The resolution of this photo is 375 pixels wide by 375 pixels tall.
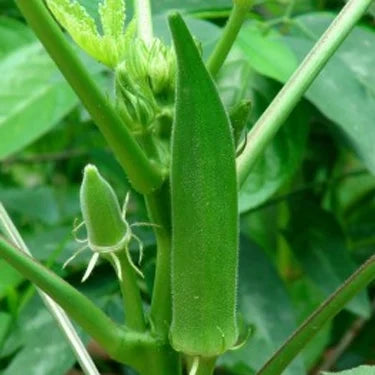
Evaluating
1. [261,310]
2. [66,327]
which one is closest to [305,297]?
[261,310]

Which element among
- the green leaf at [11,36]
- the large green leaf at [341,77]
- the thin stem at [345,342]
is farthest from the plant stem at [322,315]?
the green leaf at [11,36]

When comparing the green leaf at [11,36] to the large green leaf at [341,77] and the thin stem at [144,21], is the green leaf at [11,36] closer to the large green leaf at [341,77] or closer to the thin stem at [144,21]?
the large green leaf at [341,77]

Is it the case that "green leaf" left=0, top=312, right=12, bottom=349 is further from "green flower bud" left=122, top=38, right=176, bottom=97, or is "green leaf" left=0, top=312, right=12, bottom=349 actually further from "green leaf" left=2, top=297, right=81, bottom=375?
"green flower bud" left=122, top=38, right=176, bottom=97

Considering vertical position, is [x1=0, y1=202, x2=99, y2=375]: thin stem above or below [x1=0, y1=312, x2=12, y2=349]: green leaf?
above

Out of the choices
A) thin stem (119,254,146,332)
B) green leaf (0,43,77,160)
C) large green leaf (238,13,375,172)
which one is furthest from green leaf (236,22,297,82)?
thin stem (119,254,146,332)

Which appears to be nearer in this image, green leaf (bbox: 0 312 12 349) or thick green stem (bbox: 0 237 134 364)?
thick green stem (bbox: 0 237 134 364)

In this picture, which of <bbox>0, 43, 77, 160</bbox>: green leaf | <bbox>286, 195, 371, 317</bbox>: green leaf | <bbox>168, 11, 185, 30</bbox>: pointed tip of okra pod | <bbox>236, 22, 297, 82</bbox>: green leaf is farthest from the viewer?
<bbox>286, 195, 371, 317</bbox>: green leaf

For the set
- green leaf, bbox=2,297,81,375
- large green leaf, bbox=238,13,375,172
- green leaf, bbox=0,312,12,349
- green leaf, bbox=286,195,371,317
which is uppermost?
large green leaf, bbox=238,13,375,172
